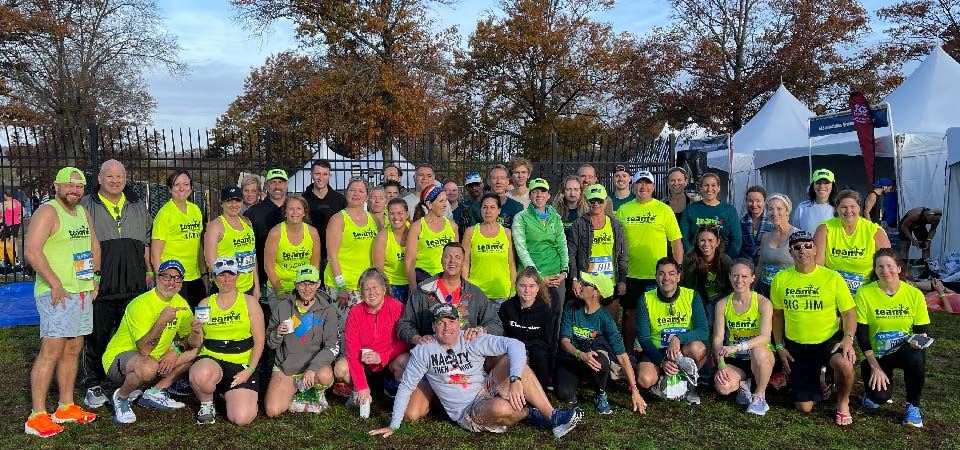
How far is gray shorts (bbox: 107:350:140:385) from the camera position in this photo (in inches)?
182

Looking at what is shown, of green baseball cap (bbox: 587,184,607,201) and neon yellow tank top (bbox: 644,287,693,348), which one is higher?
green baseball cap (bbox: 587,184,607,201)

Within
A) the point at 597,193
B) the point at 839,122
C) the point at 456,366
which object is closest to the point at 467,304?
the point at 456,366

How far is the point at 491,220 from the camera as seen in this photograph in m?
5.34

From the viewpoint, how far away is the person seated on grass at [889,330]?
4500mm

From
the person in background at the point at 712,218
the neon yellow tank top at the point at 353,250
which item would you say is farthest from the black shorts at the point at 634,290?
the neon yellow tank top at the point at 353,250

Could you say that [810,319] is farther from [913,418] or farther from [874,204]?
[874,204]

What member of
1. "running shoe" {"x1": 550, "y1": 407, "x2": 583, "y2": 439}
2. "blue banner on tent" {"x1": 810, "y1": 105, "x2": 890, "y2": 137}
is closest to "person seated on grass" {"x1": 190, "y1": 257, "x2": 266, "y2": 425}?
"running shoe" {"x1": 550, "y1": 407, "x2": 583, "y2": 439}

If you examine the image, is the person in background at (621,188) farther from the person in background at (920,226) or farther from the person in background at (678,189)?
the person in background at (920,226)

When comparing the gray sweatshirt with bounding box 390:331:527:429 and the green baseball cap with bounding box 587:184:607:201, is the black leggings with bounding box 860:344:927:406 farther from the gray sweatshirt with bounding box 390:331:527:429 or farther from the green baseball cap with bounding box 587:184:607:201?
the gray sweatshirt with bounding box 390:331:527:429

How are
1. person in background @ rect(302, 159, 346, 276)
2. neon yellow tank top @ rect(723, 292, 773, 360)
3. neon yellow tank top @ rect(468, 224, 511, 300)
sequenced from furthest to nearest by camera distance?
person in background @ rect(302, 159, 346, 276) → neon yellow tank top @ rect(468, 224, 511, 300) → neon yellow tank top @ rect(723, 292, 773, 360)

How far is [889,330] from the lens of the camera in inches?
181

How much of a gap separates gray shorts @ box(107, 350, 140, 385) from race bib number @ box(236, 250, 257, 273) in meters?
0.96

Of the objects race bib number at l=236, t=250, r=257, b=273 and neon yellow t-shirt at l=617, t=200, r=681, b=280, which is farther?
neon yellow t-shirt at l=617, t=200, r=681, b=280

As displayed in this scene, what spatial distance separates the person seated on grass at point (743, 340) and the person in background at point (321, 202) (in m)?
3.35
